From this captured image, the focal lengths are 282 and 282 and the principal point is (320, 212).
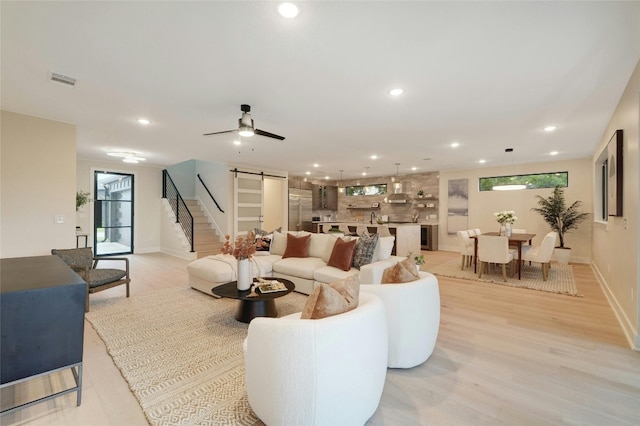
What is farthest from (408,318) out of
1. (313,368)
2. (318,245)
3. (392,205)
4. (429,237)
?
(392,205)

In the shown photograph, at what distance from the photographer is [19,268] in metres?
2.12

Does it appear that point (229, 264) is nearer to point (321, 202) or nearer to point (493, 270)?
point (493, 270)

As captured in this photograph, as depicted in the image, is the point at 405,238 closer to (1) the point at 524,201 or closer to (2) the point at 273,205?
(1) the point at 524,201

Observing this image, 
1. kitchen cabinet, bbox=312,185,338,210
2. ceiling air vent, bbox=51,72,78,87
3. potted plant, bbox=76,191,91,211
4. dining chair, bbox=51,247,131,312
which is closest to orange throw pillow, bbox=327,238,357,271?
dining chair, bbox=51,247,131,312

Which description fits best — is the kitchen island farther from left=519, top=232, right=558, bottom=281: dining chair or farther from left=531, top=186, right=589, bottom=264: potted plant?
left=531, top=186, right=589, bottom=264: potted plant

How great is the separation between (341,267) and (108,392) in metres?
2.68

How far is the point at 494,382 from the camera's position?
212cm

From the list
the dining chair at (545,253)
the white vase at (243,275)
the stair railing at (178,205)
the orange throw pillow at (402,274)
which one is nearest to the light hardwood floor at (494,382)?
the orange throw pillow at (402,274)

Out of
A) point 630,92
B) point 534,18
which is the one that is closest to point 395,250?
point 630,92

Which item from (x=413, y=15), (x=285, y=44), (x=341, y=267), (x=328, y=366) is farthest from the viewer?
(x=341, y=267)

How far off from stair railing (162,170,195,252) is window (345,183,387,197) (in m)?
6.08

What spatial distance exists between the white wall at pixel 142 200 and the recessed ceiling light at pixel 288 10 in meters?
8.00

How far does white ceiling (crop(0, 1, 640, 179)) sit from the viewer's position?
193cm

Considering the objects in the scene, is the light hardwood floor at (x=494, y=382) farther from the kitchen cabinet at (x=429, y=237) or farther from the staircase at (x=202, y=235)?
the kitchen cabinet at (x=429, y=237)
